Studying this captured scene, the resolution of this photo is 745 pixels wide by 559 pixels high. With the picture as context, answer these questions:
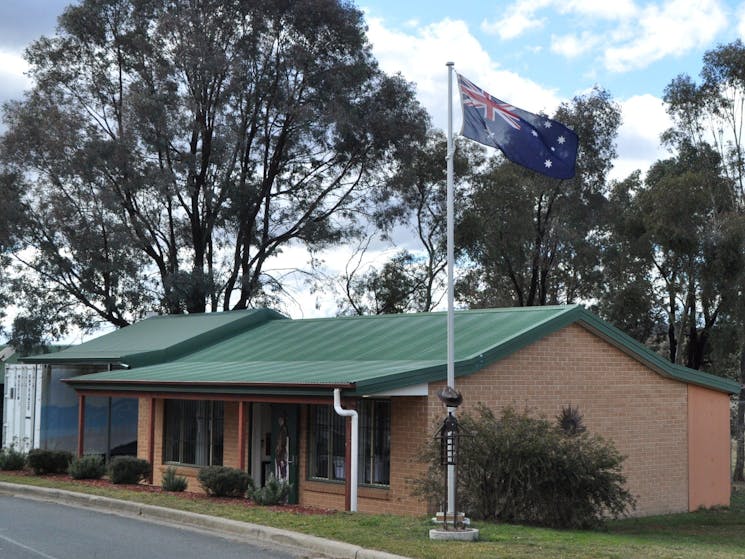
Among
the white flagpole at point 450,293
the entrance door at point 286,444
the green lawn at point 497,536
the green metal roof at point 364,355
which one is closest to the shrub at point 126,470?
the green lawn at point 497,536

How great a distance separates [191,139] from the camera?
1567 inches

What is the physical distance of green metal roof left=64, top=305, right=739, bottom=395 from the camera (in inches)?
722

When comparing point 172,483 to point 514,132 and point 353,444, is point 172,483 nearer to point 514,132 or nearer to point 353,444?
point 353,444

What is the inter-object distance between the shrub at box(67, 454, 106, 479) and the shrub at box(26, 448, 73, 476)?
910 mm

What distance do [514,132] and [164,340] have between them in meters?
16.0

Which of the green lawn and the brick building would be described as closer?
the green lawn

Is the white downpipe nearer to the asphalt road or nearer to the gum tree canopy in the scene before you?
the asphalt road

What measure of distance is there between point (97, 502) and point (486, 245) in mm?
28644

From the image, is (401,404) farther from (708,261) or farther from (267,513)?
(708,261)

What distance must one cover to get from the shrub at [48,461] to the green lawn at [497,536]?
306 cm

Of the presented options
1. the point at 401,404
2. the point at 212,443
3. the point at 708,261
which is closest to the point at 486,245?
the point at 708,261

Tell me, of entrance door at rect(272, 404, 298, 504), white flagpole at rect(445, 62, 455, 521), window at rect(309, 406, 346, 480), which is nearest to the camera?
white flagpole at rect(445, 62, 455, 521)

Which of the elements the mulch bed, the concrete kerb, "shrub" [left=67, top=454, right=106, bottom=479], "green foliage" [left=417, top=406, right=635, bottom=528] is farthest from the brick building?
the concrete kerb

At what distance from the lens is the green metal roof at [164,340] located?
26609mm
